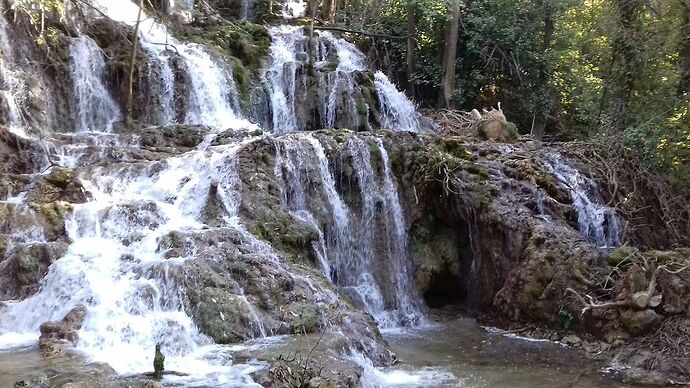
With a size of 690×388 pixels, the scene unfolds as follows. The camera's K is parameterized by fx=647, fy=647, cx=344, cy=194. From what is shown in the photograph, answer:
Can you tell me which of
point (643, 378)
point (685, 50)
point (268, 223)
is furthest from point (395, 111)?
point (643, 378)

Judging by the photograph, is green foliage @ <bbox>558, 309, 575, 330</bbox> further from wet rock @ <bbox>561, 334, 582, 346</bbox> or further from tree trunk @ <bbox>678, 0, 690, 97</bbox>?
tree trunk @ <bbox>678, 0, 690, 97</bbox>

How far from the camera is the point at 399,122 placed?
16828 mm

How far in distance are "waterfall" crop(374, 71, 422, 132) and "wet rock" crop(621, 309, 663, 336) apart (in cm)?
883

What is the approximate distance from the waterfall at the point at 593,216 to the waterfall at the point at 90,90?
30.4 feet

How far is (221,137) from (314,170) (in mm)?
2414

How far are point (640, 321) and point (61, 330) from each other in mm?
7143

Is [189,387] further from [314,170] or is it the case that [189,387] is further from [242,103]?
[242,103]

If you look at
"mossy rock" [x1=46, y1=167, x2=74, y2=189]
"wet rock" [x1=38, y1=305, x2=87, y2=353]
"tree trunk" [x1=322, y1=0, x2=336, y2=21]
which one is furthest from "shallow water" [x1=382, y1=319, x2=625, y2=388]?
"tree trunk" [x1=322, y1=0, x2=336, y2=21]

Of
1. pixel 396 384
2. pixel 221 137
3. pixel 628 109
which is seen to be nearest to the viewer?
pixel 396 384

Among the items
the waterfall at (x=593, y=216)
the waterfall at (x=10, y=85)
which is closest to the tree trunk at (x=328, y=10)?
the waterfall at (x=10, y=85)

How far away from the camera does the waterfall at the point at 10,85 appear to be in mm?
11992

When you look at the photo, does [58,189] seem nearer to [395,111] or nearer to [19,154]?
[19,154]

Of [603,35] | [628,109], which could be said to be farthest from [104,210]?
[603,35]

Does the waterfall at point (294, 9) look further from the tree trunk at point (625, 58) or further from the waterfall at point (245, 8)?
the tree trunk at point (625, 58)
